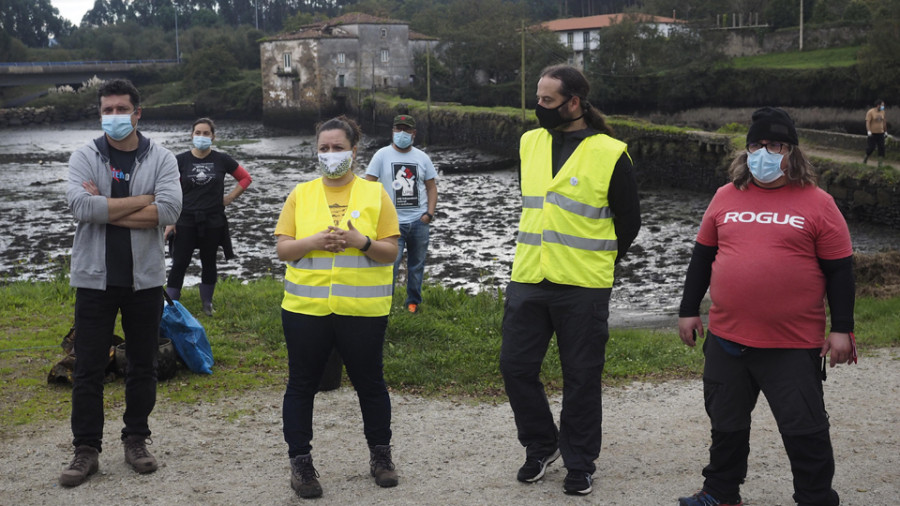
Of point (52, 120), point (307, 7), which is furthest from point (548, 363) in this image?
point (307, 7)

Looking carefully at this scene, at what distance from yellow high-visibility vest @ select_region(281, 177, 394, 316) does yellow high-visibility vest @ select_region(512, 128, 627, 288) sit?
0.75 metres

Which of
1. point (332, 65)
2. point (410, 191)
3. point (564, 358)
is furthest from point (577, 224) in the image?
point (332, 65)

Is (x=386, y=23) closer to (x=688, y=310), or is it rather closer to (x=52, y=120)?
(x=52, y=120)

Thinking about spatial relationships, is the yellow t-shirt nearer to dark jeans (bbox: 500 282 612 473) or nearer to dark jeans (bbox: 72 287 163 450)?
dark jeans (bbox: 500 282 612 473)

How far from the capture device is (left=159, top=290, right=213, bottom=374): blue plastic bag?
260 inches

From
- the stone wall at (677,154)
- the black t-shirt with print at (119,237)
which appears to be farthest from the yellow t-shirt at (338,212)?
the stone wall at (677,154)

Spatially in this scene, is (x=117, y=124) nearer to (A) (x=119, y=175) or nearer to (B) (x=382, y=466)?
(A) (x=119, y=175)

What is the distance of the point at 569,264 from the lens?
4.64 metres

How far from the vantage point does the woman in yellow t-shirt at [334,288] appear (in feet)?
15.2

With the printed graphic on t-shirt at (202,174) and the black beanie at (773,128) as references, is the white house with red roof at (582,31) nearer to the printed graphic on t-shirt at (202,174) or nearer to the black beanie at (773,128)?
the printed graphic on t-shirt at (202,174)

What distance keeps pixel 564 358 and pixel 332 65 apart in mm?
71494

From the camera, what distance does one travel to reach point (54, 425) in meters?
5.71

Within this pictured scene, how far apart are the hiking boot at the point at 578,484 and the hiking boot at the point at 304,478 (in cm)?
121

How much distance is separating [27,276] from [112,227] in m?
14.0
